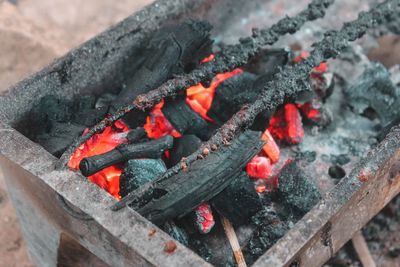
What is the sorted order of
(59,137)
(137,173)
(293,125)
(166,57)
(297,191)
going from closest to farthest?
1. (137,173)
2. (59,137)
3. (297,191)
4. (166,57)
5. (293,125)

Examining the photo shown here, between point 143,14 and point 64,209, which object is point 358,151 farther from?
point 64,209

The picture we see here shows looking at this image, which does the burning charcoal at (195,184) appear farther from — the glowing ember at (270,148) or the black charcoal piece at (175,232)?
the glowing ember at (270,148)

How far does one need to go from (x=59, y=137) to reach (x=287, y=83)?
1108 mm

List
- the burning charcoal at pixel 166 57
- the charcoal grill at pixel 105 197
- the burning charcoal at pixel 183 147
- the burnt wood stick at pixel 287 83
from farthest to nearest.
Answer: the burning charcoal at pixel 166 57, the burning charcoal at pixel 183 147, the burnt wood stick at pixel 287 83, the charcoal grill at pixel 105 197

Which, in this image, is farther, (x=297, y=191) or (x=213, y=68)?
(x=213, y=68)

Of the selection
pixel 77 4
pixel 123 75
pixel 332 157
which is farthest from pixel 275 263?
pixel 77 4

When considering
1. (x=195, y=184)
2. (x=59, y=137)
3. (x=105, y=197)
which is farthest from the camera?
(x=59, y=137)

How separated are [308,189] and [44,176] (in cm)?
124

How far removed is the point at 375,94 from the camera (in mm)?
3639

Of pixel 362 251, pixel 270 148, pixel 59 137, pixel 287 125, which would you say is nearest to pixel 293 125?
pixel 287 125

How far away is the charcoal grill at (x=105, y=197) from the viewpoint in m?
2.34

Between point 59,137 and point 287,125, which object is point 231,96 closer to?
point 287,125

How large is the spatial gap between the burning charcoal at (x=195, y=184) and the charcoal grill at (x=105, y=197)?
0.18 m

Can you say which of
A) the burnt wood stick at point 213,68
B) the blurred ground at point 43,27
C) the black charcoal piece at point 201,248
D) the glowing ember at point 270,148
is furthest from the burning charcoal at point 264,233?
the blurred ground at point 43,27
